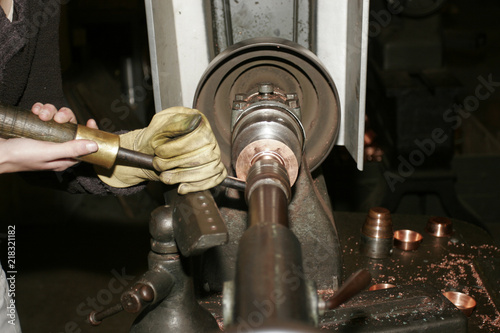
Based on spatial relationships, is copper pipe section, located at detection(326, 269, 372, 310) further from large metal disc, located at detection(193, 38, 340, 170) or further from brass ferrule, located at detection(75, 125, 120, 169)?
large metal disc, located at detection(193, 38, 340, 170)

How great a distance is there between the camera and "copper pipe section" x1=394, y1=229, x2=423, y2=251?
1.41 m

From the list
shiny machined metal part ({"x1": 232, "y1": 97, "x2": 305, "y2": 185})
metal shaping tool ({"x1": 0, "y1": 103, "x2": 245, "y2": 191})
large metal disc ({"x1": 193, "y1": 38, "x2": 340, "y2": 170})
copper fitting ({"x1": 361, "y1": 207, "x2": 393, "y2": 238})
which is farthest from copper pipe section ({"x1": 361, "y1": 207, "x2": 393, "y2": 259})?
metal shaping tool ({"x1": 0, "y1": 103, "x2": 245, "y2": 191})

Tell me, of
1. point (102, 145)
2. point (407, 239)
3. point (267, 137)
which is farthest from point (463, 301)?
point (102, 145)

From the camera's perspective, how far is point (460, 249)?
1410mm

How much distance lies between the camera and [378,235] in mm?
1373

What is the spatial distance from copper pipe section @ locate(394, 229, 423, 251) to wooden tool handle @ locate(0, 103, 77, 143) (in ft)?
3.12

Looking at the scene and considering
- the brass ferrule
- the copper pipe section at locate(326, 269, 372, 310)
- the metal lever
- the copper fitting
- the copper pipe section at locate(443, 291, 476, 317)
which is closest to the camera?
the copper pipe section at locate(326, 269, 372, 310)

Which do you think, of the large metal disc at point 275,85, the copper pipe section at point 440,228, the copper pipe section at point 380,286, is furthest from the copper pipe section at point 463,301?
the large metal disc at point 275,85

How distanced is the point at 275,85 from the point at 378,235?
0.51 m

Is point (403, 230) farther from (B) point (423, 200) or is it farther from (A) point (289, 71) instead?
(B) point (423, 200)

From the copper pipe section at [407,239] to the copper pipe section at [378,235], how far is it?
46 millimetres

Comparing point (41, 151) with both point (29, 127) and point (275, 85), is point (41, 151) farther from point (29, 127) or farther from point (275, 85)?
point (275, 85)

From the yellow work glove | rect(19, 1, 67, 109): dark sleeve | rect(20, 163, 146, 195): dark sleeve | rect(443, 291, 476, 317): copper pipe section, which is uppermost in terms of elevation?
rect(19, 1, 67, 109): dark sleeve

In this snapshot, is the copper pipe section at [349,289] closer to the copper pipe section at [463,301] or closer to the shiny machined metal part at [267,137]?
the shiny machined metal part at [267,137]
